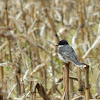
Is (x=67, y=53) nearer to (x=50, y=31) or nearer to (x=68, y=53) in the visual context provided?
(x=68, y=53)

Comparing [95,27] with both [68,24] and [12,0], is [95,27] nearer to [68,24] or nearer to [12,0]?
[68,24]

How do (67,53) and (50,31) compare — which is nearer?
(67,53)

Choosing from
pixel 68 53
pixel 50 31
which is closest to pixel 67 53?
pixel 68 53

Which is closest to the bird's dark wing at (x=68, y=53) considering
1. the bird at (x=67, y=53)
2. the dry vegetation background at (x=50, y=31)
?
the bird at (x=67, y=53)

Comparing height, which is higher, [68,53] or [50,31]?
[50,31]

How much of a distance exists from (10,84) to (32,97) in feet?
4.36

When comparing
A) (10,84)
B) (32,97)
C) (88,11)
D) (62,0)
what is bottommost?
(10,84)

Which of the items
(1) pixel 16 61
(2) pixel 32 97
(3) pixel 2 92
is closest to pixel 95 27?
(1) pixel 16 61

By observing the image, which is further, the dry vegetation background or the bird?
the dry vegetation background

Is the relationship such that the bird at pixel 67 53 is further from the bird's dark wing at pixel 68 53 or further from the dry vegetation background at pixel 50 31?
the dry vegetation background at pixel 50 31

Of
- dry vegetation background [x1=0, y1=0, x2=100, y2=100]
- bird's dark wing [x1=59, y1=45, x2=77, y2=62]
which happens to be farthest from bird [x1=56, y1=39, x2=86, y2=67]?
dry vegetation background [x1=0, y1=0, x2=100, y2=100]

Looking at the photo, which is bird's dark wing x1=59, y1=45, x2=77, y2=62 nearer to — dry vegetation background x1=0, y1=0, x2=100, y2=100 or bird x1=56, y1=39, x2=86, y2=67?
bird x1=56, y1=39, x2=86, y2=67

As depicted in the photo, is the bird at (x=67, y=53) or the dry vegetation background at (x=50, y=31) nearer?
the bird at (x=67, y=53)

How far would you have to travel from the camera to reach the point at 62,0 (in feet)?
17.8
